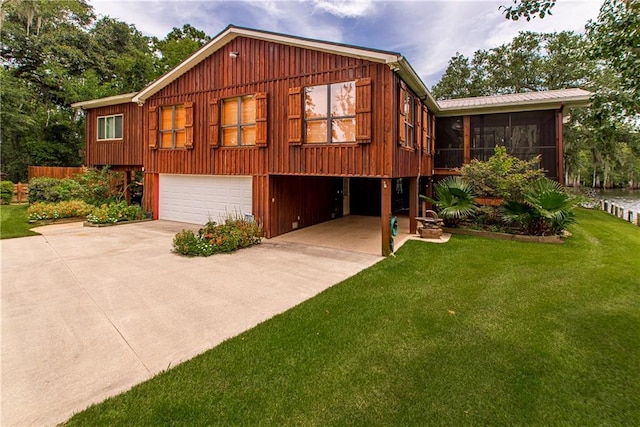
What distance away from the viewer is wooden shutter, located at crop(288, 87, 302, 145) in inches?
328

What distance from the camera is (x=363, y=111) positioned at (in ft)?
24.5

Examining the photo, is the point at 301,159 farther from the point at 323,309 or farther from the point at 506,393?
the point at 506,393

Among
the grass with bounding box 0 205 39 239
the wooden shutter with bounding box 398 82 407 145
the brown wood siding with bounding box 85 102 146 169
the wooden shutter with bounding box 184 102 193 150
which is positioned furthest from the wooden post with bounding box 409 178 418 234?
the grass with bounding box 0 205 39 239

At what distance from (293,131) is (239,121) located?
2285 millimetres

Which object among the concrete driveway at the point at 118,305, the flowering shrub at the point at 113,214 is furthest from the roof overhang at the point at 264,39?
the concrete driveway at the point at 118,305

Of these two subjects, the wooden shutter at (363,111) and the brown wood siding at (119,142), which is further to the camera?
the brown wood siding at (119,142)

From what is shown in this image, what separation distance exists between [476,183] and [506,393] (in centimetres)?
801

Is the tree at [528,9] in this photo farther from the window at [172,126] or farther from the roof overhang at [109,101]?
the roof overhang at [109,101]

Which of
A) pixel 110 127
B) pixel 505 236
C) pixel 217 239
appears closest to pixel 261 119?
pixel 217 239

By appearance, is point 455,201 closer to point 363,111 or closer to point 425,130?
point 425,130

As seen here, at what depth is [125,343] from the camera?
11.4ft

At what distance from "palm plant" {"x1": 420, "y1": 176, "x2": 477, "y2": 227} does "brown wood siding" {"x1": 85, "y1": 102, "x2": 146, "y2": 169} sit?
11.1 metres

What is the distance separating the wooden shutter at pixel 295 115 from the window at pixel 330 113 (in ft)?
0.52

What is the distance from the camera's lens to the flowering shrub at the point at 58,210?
10.9m
